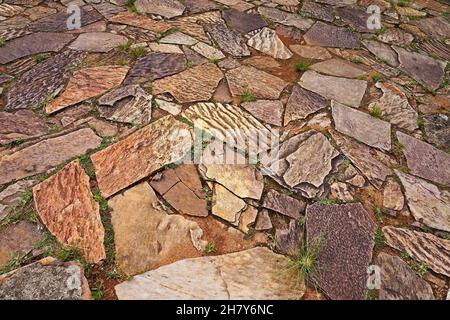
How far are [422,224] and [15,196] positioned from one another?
2.91 metres

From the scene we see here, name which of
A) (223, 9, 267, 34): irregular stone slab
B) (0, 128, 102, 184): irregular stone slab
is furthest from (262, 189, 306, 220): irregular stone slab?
(223, 9, 267, 34): irregular stone slab

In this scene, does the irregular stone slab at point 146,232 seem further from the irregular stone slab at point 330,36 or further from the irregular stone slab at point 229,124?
the irregular stone slab at point 330,36

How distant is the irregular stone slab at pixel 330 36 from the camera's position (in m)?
4.55

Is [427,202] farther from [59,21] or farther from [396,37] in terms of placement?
[59,21]

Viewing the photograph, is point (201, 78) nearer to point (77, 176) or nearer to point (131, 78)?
point (131, 78)

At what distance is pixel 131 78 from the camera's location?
11.7 ft

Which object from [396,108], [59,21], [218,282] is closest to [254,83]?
[396,108]

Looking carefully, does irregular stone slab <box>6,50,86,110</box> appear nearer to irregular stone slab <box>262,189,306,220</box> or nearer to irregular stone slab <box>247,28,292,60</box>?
irregular stone slab <box>247,28,292,60</box>

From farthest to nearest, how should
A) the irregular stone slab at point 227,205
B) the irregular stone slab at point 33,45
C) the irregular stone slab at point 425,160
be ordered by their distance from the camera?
1. the irregular stone slab at point 33,45
2. the irregular stone slab at point 425,160
3. the irregular stone slab at point 227,205

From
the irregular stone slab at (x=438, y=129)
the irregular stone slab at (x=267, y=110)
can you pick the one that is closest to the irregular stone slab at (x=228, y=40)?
the irregular stone slab at (x=267, y=110)

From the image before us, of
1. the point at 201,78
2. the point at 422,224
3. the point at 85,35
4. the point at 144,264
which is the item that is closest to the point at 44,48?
the point at 85,35

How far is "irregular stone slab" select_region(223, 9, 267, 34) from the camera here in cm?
458

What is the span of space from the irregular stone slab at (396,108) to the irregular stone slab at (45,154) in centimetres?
269
